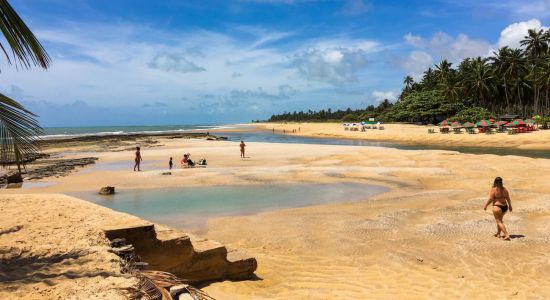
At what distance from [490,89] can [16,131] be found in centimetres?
7967

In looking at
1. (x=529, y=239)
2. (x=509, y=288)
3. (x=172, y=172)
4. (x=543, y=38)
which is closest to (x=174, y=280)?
(x=509, y=288)

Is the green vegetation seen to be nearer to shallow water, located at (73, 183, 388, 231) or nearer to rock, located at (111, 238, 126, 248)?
shallow water, located at (73, 183, 388, 231)

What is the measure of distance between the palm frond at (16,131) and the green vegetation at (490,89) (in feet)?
220

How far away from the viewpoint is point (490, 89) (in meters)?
71.8

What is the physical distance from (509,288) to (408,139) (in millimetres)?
52159

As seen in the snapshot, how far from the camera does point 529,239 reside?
10117 millimetres

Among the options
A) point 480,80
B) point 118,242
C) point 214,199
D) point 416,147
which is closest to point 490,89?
point 480,80

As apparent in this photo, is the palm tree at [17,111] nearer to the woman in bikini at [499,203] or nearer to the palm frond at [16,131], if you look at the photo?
the palm frond at [16,131]

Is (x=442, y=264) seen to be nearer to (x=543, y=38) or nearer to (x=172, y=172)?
(x=172, y=172)

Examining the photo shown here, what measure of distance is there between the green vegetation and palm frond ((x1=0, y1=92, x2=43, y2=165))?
6700cm

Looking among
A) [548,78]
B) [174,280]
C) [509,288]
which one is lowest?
[509,288]

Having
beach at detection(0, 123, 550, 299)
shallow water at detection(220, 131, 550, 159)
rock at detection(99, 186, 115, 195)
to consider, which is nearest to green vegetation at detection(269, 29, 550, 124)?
shallow water at detection(220, 131, 550, 159)

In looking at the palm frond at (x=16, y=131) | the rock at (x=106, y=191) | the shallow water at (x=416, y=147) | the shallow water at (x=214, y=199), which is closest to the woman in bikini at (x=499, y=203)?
the shallow water at (x=214, y=199)

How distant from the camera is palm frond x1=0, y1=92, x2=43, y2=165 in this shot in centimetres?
523
